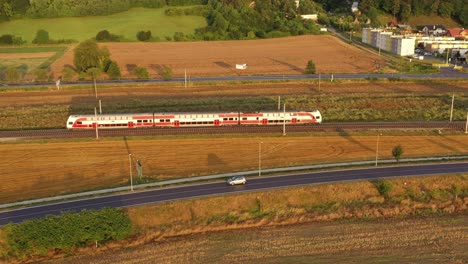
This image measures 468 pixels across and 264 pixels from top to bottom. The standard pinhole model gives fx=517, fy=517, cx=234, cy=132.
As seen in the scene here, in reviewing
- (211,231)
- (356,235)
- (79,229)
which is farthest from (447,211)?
(79,229)

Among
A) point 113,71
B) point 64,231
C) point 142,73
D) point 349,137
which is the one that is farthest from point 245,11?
point 64,231

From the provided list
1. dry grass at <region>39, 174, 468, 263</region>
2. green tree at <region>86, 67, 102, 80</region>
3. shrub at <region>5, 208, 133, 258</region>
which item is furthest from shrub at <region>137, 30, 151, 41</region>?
shrub at <region>5, 208, 133, 258</region>

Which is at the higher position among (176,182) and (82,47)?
(82,47)

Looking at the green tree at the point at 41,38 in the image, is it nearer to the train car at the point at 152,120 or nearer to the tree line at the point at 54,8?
the tree line at the point at 54,8

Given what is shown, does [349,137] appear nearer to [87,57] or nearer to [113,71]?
[113,71]

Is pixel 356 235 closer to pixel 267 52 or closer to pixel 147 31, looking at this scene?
pixel 267 52
